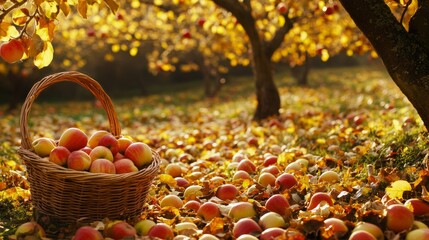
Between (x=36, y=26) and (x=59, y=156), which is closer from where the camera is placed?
(x=59, y=156)

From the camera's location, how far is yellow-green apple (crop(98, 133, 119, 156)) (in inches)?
131

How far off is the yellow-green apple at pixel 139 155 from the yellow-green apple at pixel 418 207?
155 cm

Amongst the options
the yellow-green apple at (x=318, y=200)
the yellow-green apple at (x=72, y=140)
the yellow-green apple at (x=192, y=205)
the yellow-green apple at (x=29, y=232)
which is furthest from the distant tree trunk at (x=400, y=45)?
the yellow-green apple at (x=29, y=232)

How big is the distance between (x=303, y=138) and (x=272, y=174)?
5.94 feet

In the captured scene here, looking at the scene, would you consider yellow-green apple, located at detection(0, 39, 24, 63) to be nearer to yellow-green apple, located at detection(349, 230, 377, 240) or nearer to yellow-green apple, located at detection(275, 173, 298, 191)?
yellow-green apple, located at detection(275, 173, 298, 191)

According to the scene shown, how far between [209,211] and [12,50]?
156 cm

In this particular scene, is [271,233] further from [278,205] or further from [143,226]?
[143,226]

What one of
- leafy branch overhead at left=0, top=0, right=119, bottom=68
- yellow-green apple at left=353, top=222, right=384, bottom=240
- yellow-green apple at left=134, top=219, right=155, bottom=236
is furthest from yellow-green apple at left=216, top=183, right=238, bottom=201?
leafy branch overhead at left=0, top=0, right=119, bottom=68

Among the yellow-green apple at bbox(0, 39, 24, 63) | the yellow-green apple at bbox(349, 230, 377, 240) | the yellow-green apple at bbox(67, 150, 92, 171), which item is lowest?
the yellow-green apple at bbox(349, 230, 377, 240)

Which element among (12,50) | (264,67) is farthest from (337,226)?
(264,67)

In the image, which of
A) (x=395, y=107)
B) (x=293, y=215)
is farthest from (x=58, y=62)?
(x=293, y=215)

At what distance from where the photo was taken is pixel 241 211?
3123 mm

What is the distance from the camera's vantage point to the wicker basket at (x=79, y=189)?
115 inches

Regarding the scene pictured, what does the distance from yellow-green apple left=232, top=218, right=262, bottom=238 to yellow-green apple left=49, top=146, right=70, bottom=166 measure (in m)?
1.08
